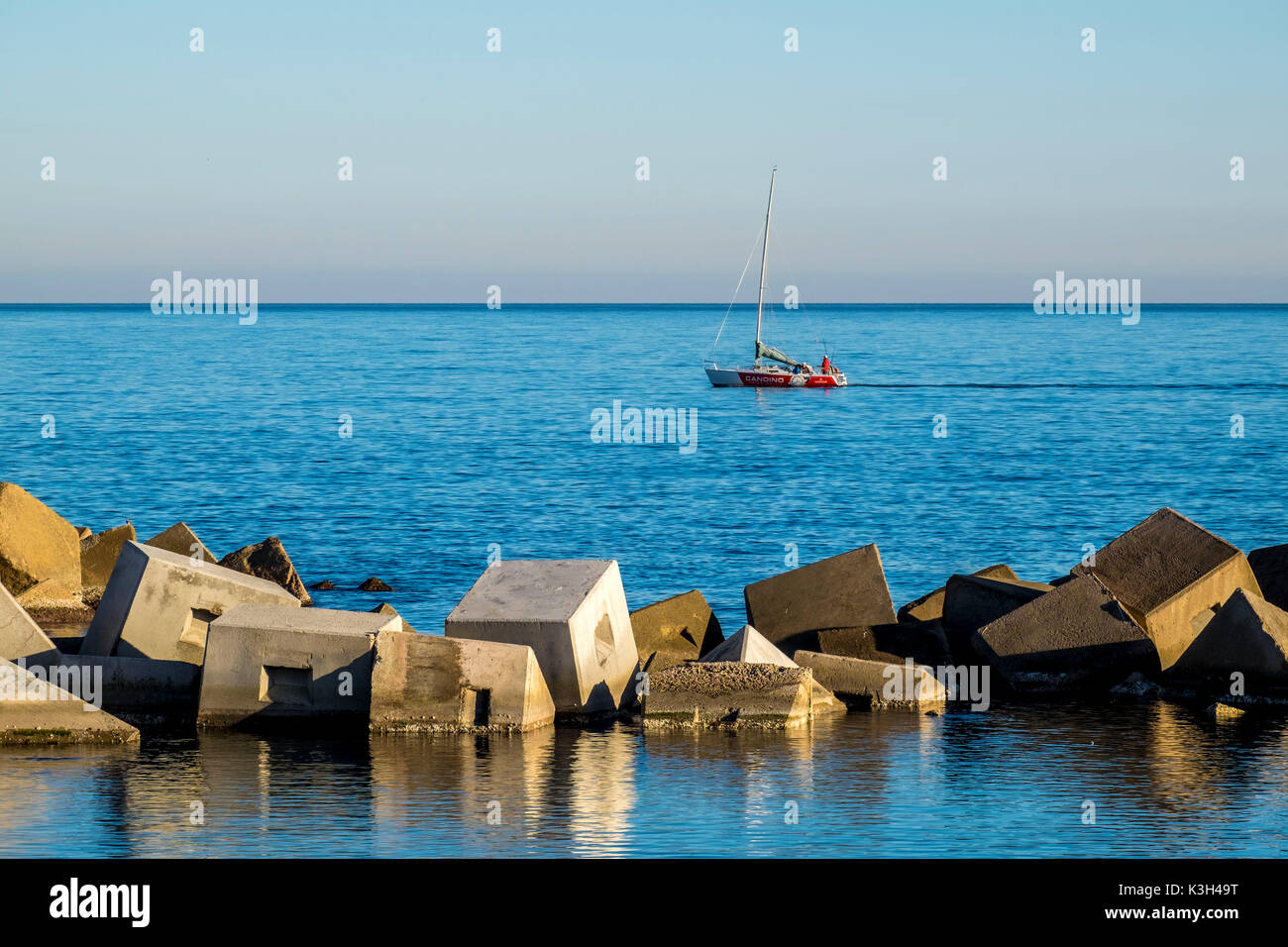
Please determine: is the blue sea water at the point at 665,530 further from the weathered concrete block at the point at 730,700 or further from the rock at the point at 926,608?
the rock at the point at 926,608

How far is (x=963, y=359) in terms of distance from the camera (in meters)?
109

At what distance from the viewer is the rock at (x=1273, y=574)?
15.7 metres

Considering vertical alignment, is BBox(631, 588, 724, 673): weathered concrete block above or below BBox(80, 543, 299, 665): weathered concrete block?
below

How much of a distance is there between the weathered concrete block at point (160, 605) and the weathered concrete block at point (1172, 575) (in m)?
7.88

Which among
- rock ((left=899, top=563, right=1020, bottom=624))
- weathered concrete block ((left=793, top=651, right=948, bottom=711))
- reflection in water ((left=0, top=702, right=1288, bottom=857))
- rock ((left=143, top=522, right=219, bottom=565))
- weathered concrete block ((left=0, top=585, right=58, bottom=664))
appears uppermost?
rock ((left=143, top=522, right=219, bottom=565))

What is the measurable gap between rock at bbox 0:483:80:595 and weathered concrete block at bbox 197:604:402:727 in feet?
20.2

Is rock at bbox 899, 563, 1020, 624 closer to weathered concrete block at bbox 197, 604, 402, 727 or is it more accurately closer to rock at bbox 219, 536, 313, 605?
weathered concrete block at bbox 197, 604, 402, 727

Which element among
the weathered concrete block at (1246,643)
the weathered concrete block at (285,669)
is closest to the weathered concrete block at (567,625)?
the weathered concrete block at (285,669)

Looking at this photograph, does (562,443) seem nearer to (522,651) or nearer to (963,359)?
(522,651)

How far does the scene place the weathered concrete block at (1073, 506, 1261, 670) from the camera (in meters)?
13.7

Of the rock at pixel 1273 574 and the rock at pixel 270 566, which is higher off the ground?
the rock at pixel 1273 574

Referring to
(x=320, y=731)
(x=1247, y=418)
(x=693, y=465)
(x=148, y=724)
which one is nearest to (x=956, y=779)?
(x=320, y=731)

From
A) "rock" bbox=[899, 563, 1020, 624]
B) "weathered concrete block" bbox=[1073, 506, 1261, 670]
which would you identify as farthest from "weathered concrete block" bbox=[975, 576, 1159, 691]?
"rock" bbox=[899, 563, 1020, 624]

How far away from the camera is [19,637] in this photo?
40.9ft
